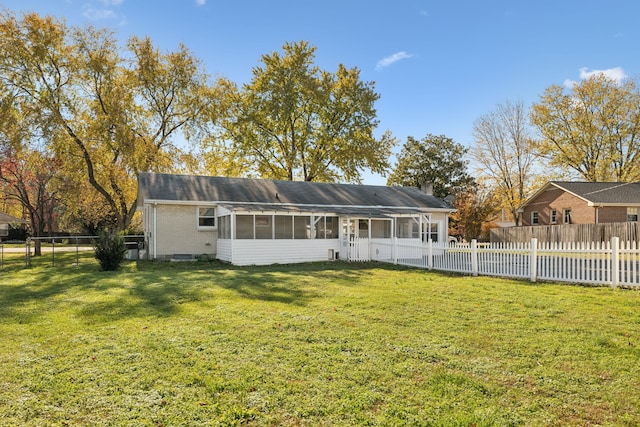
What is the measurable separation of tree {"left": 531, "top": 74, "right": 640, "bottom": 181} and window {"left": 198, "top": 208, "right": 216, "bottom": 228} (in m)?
34.9

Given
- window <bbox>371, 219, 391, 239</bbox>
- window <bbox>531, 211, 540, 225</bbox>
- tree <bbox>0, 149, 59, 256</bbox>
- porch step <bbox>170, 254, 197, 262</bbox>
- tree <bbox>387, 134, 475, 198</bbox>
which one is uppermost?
tree <bbox>387, 134, 475, 198</bbox>

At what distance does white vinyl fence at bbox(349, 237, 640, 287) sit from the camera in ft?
31.7

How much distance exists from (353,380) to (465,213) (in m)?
32.1

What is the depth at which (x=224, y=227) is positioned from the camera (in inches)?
707

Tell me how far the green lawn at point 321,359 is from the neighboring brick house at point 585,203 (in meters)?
23.4

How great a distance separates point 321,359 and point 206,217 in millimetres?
15431

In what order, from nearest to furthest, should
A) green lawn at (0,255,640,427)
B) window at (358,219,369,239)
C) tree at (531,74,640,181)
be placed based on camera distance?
green lawn at (0,255,640,427)
window at (358,219,369,239)
tree at (531,74,640,181)

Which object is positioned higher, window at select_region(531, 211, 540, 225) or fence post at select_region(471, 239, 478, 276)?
window at select_region(531, 211, 540, 225)

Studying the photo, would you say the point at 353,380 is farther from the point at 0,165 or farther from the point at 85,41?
the point at 0,165

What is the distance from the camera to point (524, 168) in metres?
39.2

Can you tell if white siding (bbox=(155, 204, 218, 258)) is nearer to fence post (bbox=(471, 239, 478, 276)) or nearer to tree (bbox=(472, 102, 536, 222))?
fence post (bbox=(471, 239, 478, 276))

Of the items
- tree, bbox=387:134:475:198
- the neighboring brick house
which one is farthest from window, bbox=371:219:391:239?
tree, bbox=387:134:475:198

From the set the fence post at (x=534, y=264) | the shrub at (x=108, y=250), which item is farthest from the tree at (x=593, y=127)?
the shrub at (x=108, y=250)

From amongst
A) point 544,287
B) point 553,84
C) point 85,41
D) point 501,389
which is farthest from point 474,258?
point 553,84
